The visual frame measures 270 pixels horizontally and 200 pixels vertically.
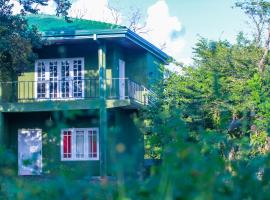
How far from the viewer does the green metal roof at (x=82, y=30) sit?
21812 mm

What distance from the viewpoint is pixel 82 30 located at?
72.2 feet

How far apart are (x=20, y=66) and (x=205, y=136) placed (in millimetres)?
14966

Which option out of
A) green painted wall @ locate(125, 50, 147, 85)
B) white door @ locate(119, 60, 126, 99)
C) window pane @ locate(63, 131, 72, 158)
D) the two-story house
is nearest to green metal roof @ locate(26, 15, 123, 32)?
the two-story house

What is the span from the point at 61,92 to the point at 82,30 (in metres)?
2.50

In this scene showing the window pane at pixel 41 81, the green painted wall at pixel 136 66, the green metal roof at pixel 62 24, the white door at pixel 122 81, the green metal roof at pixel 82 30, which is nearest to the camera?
the green metal roof at pixel 82 30

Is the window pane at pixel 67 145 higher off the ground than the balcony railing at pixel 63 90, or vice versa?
the balcony railing at pixel 63 90

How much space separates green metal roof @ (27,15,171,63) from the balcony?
5.25 feet

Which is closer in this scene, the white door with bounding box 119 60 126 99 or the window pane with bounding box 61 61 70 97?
the window pane with bounding box 61 61 70 97

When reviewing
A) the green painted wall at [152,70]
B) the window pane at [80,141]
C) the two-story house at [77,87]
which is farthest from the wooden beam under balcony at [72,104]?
the green painted wall at [152,70]

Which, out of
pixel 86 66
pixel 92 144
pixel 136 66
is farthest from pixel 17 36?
pixel 136 66

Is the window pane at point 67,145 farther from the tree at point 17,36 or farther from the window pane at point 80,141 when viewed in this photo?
the tree at point 17,36

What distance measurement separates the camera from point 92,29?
22.3 m

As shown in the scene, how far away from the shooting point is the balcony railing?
22797 millimetres

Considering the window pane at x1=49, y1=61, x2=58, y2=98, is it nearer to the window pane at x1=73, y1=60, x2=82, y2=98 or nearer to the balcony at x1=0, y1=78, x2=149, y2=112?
the balcony at x1=0, y1=78, x2=149, y2=112
